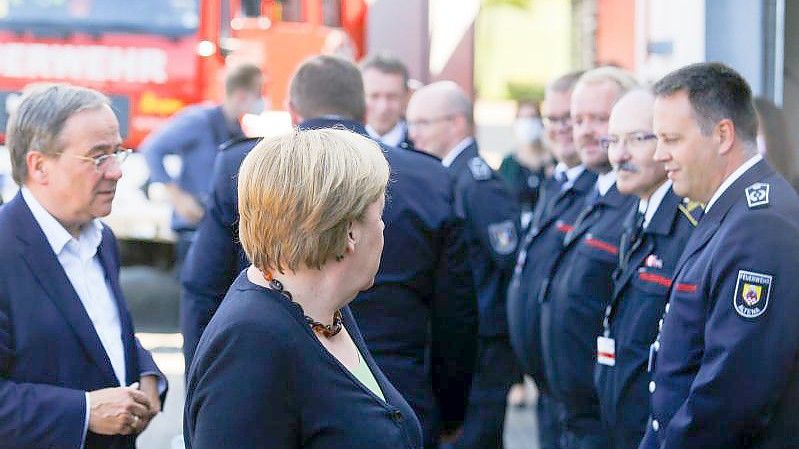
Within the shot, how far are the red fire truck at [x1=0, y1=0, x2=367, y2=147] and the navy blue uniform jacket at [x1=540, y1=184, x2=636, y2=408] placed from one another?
557 centimetres

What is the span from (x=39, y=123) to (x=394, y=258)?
3.78ft

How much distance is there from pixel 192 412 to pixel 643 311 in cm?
211

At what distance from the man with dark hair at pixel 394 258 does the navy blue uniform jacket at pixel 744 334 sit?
992 mm

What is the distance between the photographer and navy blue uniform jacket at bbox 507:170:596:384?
5.46m

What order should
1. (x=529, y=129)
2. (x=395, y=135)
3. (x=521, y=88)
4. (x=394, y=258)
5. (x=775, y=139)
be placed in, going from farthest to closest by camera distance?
(x=521, y=88) < (x=529, y=129) < (x=395, y=135) < (x=775, y=139) < (x=394, y=258)

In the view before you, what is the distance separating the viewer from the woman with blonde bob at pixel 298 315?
7.55 feet

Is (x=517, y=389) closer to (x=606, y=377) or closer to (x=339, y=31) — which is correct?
(x=339, y=31)

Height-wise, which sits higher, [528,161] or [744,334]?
[744,334]

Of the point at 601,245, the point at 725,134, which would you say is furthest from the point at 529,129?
the point at 725,134

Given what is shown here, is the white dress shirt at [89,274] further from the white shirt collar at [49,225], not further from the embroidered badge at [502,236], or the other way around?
the embroidered badge at [502,236]

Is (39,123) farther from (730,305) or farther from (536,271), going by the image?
(536,271)

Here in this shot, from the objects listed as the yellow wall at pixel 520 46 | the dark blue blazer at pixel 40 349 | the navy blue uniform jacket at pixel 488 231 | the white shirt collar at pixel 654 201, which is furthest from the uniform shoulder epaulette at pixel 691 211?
the yellow wall at pixel 520 46

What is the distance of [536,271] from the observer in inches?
217

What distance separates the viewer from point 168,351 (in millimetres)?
9750
